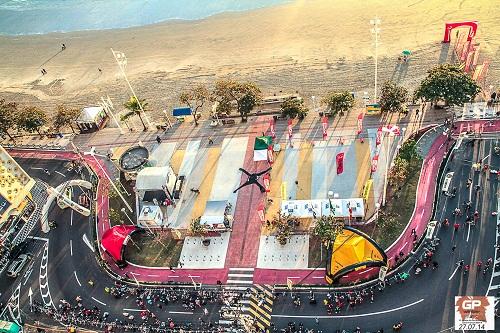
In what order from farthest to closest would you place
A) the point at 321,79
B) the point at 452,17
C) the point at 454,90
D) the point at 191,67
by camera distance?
the point at 191,67 → the point at 452,17 → the point at 321,79 → the point at 454,90

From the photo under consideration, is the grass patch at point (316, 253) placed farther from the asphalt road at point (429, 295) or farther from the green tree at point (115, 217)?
the green tree at point (115, 217)

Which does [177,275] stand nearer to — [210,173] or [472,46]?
[210,173]

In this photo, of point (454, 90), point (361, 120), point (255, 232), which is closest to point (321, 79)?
point (361, 120)

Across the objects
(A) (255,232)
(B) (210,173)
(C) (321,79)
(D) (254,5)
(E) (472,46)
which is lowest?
(A) (255,232)

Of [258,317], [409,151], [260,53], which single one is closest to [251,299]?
[258,317]

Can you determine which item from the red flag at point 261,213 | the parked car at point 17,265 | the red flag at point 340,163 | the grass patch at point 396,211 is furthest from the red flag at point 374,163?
the parked car at point 17,265

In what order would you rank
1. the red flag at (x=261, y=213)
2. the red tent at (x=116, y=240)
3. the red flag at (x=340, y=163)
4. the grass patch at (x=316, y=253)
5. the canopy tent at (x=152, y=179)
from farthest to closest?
the canopy tent at (x=152, y=179) < the red flag at (x=340, y=163) < the red flag at (x=261, y=213) < the red tent at (x=116, y=240) < the grass patch at (x=316, y=253)

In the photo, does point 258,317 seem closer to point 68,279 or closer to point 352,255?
point 352,255
